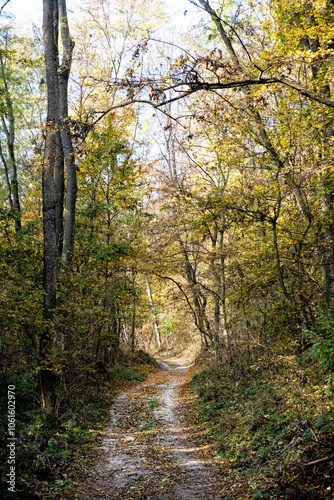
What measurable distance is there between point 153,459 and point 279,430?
250cm

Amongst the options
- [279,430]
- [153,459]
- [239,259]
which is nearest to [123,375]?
[239,259]

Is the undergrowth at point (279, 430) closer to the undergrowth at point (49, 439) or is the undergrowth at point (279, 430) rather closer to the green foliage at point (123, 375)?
the undergrowth at point (49, 439)

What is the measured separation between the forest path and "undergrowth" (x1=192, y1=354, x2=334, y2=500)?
0.44 meters

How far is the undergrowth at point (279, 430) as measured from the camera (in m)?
4.18

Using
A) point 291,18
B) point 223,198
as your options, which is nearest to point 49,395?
point 223,198

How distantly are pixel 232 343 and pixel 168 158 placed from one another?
11.5 meters

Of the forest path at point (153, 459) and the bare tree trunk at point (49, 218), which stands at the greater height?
the bare tree trunk at point (49, 218)

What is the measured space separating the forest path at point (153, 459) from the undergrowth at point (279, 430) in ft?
1.45

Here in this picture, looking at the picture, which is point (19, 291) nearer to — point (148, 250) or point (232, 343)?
point (232, 343)

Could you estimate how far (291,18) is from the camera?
7.74 meters

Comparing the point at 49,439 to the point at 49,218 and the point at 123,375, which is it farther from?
the point at 123,375

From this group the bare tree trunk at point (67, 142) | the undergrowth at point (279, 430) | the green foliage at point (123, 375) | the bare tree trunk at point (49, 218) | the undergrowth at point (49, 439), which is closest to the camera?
the undergrowth at point (279, 430)

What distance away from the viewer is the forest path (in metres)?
5.40

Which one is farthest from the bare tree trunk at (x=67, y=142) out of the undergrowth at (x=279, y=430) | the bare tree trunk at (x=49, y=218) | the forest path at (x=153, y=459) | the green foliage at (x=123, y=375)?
the green foliage at (x=123, y=375)
